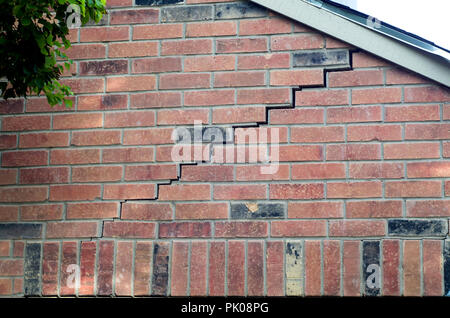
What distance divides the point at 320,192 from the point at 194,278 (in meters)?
0.70

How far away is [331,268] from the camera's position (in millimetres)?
2707

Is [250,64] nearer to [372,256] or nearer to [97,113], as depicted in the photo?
A: [97,113]

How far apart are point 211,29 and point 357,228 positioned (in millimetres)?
1201

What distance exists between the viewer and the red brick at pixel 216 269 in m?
2.76

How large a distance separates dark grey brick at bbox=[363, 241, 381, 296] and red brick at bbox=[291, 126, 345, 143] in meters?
0.50

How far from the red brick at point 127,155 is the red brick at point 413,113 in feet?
3.77

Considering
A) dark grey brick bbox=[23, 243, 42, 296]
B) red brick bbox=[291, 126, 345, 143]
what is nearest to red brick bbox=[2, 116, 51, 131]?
dark grey brick bbox=[23, 243, 42, 296]

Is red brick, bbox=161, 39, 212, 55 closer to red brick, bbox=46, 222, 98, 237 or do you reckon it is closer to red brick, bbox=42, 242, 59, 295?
red brick, bbox=46, 222, 98, 237

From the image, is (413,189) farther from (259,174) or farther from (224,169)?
(224,169)

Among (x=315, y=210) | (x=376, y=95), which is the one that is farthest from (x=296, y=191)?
(x=376, y=95)

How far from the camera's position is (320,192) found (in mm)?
2787

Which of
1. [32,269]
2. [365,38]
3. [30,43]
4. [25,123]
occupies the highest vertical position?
[365,38]

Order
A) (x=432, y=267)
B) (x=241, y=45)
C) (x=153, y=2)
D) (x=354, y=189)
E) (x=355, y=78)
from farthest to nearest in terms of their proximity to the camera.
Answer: (x=153, y=2), (x=241, y=45), (x=355, y=78), (x=354, y=189), (x=432, y=267)

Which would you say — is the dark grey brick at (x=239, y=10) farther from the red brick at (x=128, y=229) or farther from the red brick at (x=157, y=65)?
the red brick at (x=128, y=229)
